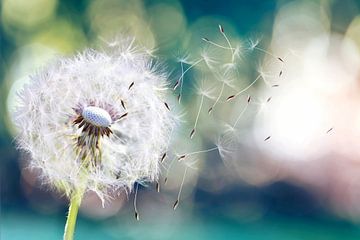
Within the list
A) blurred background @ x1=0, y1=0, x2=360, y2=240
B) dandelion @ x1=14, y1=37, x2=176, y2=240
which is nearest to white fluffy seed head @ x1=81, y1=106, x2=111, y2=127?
dandelion @ x1=14, y1=37, x2=176, y2=240

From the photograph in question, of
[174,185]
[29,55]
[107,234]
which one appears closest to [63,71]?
[174,185]

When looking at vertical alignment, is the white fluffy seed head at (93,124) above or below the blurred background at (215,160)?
below

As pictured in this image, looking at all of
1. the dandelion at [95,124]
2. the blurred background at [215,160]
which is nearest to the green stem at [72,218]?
the dandelion at [95,124]

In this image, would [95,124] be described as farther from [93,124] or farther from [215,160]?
[215,160]

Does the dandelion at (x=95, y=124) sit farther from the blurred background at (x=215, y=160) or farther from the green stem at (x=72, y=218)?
the blurred background at (x=215, y=160)

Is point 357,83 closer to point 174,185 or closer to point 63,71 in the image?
point 174,185

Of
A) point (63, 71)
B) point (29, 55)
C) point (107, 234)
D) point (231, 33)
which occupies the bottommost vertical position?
point (63, 71)

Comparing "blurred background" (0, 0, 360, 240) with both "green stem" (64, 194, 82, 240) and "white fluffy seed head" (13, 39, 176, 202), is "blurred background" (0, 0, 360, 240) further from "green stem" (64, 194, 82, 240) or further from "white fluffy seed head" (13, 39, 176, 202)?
"green stem" (64, 194, 82, 240)
